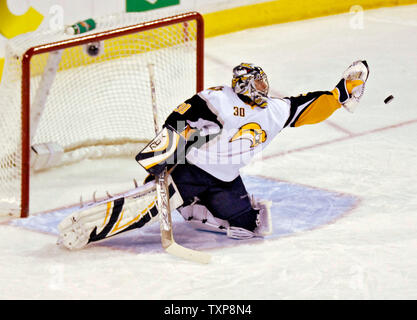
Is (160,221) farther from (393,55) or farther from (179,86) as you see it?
(393,55)

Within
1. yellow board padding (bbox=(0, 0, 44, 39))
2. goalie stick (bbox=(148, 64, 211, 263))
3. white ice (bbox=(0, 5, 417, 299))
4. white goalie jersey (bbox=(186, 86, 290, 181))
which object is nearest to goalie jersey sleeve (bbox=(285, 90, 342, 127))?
white goalie jersey (bbox=(186, 86, 290, 181))

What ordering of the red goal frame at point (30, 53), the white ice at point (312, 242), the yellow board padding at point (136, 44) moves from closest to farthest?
the white ice at point (312, 242) → the red goal frame at point (30, 53) → the yellow board padding at point (136, 44)

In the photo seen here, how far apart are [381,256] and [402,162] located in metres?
1.10

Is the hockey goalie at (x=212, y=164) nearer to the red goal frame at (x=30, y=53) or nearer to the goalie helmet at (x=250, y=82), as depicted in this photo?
the goalie helmet at (x=250, y=82)

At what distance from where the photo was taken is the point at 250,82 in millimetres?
3807

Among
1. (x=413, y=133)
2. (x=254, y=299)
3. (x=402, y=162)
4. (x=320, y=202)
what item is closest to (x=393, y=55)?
(x=413, y=133)

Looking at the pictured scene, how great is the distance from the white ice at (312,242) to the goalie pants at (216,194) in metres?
0.12

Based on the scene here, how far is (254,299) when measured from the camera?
3.46 metres

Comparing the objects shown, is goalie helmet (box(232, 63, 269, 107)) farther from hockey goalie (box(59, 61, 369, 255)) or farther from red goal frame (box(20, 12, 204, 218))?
red goal frame (box(20, 12, 204, 218))

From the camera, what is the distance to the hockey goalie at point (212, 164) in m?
3.78

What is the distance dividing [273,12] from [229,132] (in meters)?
3.08

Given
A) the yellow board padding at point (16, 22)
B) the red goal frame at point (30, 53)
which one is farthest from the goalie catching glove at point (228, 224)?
the yellow board padding at point (16, 22)

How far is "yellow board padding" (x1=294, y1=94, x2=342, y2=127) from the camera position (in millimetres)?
4035
